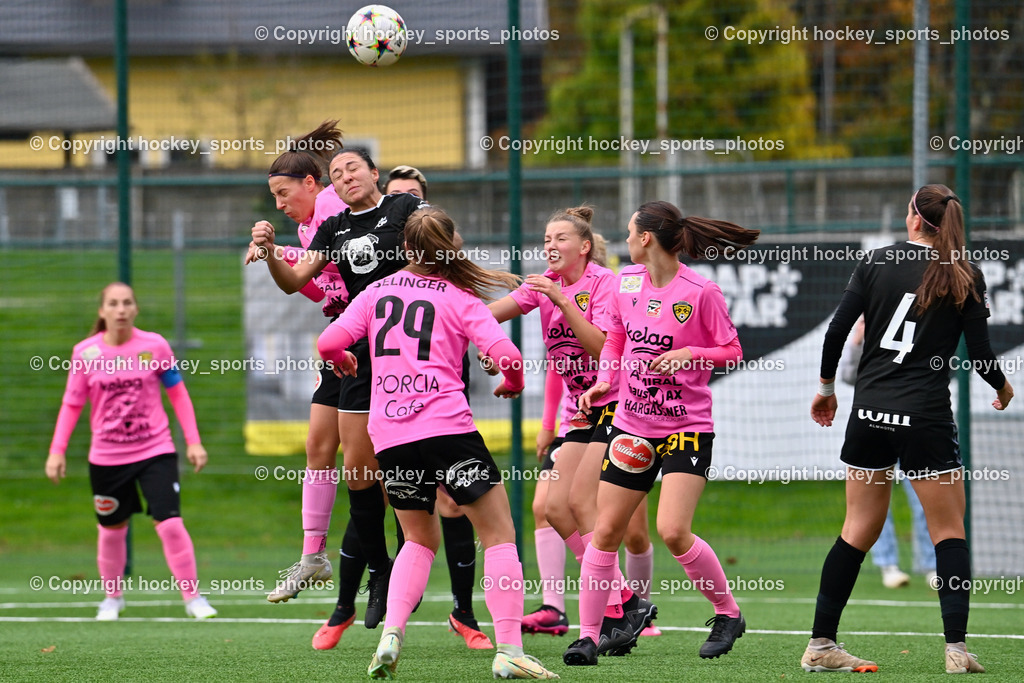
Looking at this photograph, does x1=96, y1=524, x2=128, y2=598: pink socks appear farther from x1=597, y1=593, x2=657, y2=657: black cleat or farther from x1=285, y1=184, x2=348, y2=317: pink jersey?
x1=597, y1=593, x2=657, y2=657: black cleat

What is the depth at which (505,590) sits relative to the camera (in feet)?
15.6

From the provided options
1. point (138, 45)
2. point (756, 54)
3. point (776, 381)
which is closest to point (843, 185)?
point (776, 381)

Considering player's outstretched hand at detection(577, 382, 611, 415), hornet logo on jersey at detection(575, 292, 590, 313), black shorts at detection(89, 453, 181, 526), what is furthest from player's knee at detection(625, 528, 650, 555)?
black shorts at detection(89, 453, 181, 526)

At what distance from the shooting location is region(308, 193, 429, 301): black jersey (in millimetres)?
5773

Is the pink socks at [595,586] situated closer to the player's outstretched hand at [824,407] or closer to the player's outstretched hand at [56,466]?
the player's outstretched hand at [824,407]

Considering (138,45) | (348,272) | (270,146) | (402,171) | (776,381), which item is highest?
(138,45)

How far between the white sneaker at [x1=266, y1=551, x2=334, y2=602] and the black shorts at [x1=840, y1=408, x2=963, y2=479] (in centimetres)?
263

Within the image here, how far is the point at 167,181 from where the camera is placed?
9906 mm

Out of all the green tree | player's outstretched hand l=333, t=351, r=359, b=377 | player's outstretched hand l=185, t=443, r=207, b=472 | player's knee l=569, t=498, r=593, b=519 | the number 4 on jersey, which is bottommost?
player's knee l=569, t=498, r=593, b=519

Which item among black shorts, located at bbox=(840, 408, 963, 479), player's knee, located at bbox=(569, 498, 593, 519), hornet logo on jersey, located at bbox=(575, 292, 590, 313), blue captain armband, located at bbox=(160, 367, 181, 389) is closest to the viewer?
black shorts, located at bbox=(840, 408, 963, 479)

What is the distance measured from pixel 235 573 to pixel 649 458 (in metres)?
5.21

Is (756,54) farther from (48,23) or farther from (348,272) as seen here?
(348,272)

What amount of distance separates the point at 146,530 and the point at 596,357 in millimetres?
6689

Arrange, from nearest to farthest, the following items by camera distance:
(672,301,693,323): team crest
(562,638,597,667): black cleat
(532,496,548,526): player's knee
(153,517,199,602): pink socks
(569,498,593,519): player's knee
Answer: (562,638,597,667): black cleat < (672,301,693,323): team crest < (569,498,593,519): player's knee < (532,496,548,526): player's knee < (153,517,199,602): pink socks
